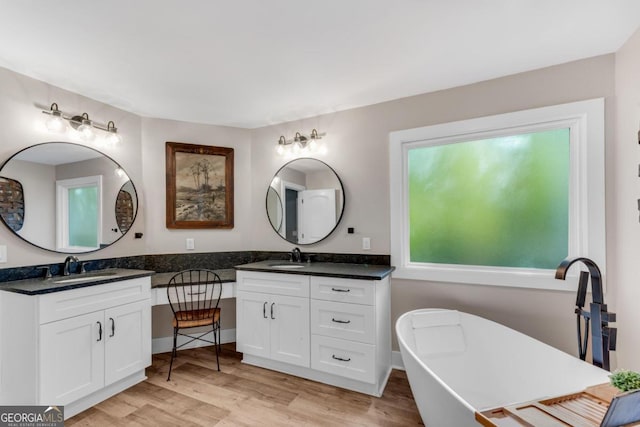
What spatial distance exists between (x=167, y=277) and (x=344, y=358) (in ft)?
6.20

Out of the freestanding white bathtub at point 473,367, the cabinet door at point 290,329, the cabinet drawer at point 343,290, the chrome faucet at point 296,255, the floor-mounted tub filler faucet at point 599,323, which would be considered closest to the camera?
the freestanding white bathtub at point 473,367

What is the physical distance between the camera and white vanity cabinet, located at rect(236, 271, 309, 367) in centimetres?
258

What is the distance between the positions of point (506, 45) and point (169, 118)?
3.12 metres

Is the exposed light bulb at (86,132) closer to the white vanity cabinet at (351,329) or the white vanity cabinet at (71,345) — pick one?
the white vanity cabinet at (71,345)

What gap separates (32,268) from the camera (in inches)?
91.0

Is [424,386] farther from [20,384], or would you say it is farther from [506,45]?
[20,384]

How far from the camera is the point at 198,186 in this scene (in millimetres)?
3326

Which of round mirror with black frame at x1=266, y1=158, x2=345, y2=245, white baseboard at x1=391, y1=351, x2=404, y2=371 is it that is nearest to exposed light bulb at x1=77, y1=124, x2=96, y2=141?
round mirror with black frame at x1=266, y1=158, x2=345, y2=245

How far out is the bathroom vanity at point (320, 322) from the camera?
92.0 inches

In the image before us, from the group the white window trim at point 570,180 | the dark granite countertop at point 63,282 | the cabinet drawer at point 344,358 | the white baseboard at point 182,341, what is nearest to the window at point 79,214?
the dark granite countertop at point 63,282

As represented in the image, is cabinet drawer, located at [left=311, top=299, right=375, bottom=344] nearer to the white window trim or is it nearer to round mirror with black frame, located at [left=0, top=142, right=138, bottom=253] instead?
the white window trim

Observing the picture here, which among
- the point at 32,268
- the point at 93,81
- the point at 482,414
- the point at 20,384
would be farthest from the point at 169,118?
the point at 482,414

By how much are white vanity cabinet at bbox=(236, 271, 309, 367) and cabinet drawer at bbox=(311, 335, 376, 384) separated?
4.1 inches

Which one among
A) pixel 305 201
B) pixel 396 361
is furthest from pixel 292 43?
pixel 396 361
